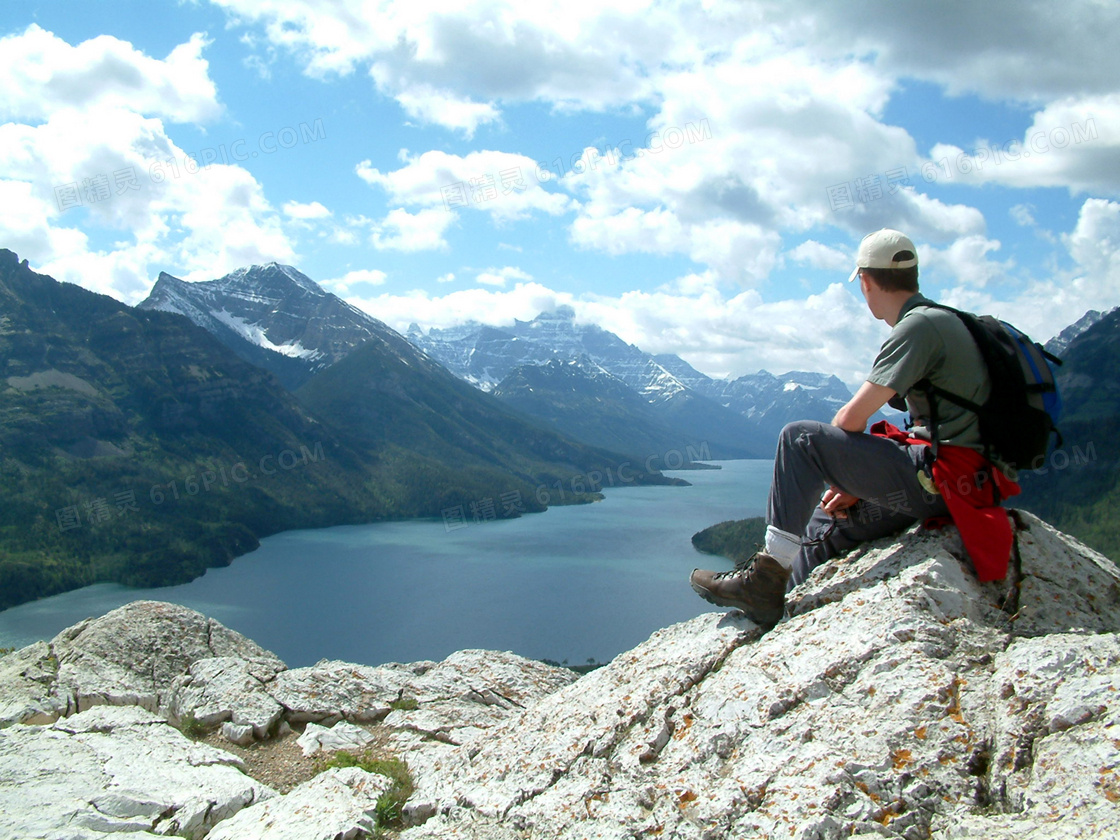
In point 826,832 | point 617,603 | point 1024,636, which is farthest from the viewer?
point 617,603

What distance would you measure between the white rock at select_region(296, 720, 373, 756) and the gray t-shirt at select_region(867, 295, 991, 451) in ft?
32.1

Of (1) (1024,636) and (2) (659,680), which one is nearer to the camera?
(1) (1024,636)

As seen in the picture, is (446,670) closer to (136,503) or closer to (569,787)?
(569,787)

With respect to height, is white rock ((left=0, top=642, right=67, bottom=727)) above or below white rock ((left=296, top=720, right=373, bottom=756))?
above

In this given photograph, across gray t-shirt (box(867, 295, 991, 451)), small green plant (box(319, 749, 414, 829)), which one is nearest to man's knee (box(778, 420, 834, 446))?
gray t-shirt (box(867, 295, 991, 451))

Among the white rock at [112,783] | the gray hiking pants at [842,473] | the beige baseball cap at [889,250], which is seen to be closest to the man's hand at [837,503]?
the gray hiking pants at [842,473]

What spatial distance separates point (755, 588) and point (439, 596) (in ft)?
352

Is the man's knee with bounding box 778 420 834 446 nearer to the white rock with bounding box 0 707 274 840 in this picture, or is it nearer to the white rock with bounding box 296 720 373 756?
the white rock with bounding box 0 707 274 840

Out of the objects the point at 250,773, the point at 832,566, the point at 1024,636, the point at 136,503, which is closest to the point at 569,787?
the point at 832,566

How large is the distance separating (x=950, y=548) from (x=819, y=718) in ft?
6.59

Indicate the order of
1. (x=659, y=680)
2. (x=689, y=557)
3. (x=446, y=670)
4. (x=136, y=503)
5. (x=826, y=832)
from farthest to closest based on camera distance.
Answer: (x=136, y=503) < (x=689, y=557) < (x=446, y=670) < (x=659, y=680) < (x=826, y=832)

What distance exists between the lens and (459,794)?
19.9ft

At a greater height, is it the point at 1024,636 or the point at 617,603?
the point at 1024,636

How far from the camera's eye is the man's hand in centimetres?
627
